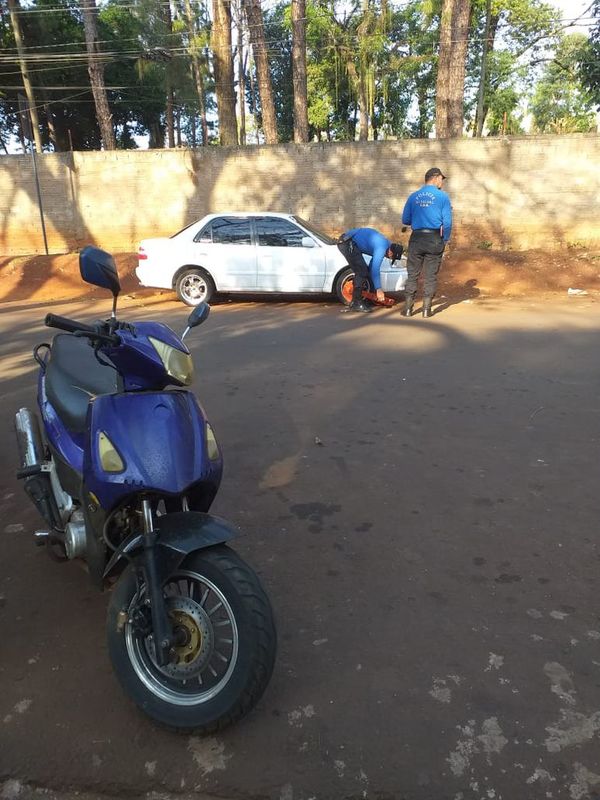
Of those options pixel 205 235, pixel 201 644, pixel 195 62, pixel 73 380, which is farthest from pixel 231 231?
pixel 195 62

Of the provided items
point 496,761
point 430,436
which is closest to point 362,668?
point 496,761

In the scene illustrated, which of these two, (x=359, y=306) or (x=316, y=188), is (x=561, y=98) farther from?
(x=359, y=306)

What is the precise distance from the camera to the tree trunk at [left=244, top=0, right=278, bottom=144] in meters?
20.5

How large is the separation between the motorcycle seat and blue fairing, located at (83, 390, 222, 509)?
0.32 meters

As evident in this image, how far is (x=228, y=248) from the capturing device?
10.8 metres

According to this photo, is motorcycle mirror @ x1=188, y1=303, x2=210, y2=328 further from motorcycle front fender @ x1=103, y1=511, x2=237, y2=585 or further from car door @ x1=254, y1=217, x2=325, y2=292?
car door @ x1=254, y1=217, x2=325, y2=292

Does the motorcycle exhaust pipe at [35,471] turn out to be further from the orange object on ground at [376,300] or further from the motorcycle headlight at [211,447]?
the orange object on ground at [376,300]

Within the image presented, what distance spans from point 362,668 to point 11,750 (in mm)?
1240

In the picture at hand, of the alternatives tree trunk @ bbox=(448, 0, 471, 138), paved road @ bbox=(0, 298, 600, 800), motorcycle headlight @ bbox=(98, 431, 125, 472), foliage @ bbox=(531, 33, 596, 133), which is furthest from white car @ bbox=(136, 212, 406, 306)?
foliage @ bbox=(531, 33, 596, 133)

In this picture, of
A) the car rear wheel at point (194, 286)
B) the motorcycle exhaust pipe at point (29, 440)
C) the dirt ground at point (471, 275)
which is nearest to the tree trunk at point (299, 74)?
the dirt ground at point (471, 275)

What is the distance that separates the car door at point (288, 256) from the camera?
10.7 metres

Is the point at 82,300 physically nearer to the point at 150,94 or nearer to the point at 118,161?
the point at 118,161

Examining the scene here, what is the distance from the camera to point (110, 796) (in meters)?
1.87

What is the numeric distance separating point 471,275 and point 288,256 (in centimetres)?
492
